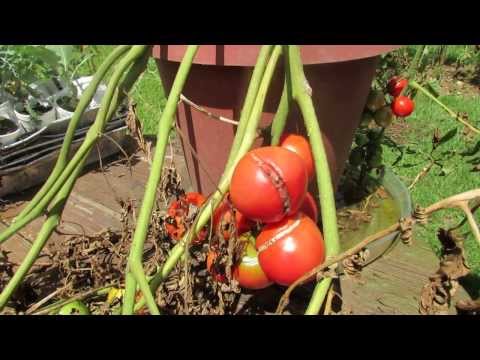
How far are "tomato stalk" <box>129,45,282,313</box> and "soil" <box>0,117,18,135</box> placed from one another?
835 millimetres

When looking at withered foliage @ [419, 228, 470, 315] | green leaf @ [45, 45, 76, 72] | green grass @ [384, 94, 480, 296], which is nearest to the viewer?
withered foliage @ [419, 228, 470, 315]

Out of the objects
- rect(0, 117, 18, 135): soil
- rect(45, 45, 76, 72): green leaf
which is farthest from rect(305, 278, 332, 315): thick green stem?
rect(45, 45, 76, 72): green leaf

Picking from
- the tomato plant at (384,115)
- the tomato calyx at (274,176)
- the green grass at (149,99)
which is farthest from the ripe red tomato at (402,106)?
the green grass at (149,99)

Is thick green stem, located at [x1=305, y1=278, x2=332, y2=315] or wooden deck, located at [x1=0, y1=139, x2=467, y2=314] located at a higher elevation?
thick green stem, located at [x1=305, y1=278, x2=332, y2=315]

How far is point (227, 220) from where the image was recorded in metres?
0.51

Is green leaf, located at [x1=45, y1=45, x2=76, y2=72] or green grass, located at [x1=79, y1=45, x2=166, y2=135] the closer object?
green leaf, located at [x1=45, y1=45, x2=76, y2=72]

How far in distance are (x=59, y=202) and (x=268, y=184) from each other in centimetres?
32

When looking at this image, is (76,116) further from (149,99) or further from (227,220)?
(149,99)

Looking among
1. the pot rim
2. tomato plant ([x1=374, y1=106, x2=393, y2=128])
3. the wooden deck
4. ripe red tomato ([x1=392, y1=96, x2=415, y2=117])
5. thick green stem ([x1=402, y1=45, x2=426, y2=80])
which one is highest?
the pot rim

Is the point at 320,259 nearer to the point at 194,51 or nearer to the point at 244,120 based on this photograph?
the point at 244,120

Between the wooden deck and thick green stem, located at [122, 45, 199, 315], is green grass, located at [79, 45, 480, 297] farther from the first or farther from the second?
thick green stem, located at [122, 45, 199, 315]

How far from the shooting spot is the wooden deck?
0.74 metres

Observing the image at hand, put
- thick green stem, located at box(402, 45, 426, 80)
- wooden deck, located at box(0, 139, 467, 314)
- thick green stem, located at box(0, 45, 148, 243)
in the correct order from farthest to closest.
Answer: thick green stem, located at box(402, 45, 426, 80)
wooden deck, located at box(0, 139, 467, 314)
thick green stem, located at box(0, 45, 148, 243)
